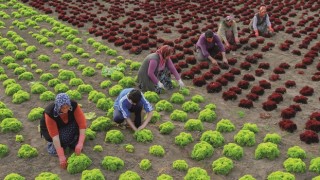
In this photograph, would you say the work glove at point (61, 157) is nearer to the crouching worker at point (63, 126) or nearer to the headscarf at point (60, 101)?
the crouching worker at point (63, 126)

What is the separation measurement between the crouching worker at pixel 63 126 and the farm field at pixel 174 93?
37 cm

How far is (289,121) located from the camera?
34.9ft

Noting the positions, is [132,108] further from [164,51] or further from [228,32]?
[228,32]

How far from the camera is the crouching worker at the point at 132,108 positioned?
9.28m

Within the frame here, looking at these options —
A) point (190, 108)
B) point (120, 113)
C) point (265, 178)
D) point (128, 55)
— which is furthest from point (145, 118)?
point (128, 55)

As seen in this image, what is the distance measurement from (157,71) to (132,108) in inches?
112

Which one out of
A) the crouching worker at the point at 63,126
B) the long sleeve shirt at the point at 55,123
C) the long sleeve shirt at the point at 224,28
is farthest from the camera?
the long sleeve shirt at the point at 224,28

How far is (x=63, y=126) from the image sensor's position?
8.52 metres

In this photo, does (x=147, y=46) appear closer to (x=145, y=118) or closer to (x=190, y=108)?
(x=190, y=108)

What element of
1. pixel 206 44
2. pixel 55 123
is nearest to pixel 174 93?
pixel 206 44

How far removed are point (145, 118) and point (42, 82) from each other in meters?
5.23

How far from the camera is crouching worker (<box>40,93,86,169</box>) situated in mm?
7984

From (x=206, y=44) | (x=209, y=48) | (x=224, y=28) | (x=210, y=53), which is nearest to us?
(x=206, y=44)

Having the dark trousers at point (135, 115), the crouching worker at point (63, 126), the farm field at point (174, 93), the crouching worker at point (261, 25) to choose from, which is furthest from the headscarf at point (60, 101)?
the crouching worker at point (261, 25)
